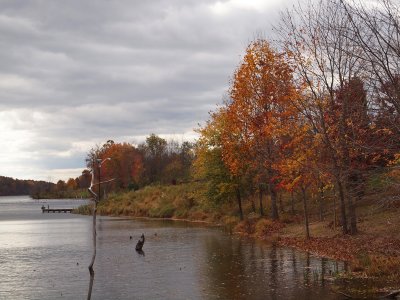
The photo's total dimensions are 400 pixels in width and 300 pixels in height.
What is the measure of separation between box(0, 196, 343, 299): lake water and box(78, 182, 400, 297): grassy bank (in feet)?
4.28

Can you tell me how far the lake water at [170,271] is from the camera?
19.2 m

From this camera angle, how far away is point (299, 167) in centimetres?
2895

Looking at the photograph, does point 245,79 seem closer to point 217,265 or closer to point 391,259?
point 217,265

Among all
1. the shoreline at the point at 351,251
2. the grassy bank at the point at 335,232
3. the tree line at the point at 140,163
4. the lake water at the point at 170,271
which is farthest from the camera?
the tree line at the point at 140,163

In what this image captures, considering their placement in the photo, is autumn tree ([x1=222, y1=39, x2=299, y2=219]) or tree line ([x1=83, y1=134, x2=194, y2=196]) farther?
tree line ([x1=83, y1=134, x2=194, y2=196])

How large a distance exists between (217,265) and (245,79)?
1789 cm

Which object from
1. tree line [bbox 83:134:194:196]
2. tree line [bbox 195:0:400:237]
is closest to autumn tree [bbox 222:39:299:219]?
tree line [bbox 195:0:400:237]

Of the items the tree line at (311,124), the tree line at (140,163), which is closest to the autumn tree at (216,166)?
the tree line at (311,124)

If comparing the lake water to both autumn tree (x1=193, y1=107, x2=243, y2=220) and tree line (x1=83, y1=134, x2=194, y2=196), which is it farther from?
tree line (x1=83, y1=134, x2=194, y2=196)

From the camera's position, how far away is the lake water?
63.1 feet

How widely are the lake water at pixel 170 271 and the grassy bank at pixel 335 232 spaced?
1306 millimetres

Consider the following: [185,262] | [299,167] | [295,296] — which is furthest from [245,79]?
[295,296]

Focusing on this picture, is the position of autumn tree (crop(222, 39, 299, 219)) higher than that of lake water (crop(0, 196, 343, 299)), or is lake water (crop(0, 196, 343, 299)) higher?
autumn tree (crop(222, 39, 299, 219))

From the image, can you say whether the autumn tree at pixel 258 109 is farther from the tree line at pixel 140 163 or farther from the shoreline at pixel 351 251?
the tree line at pixel 140 163
